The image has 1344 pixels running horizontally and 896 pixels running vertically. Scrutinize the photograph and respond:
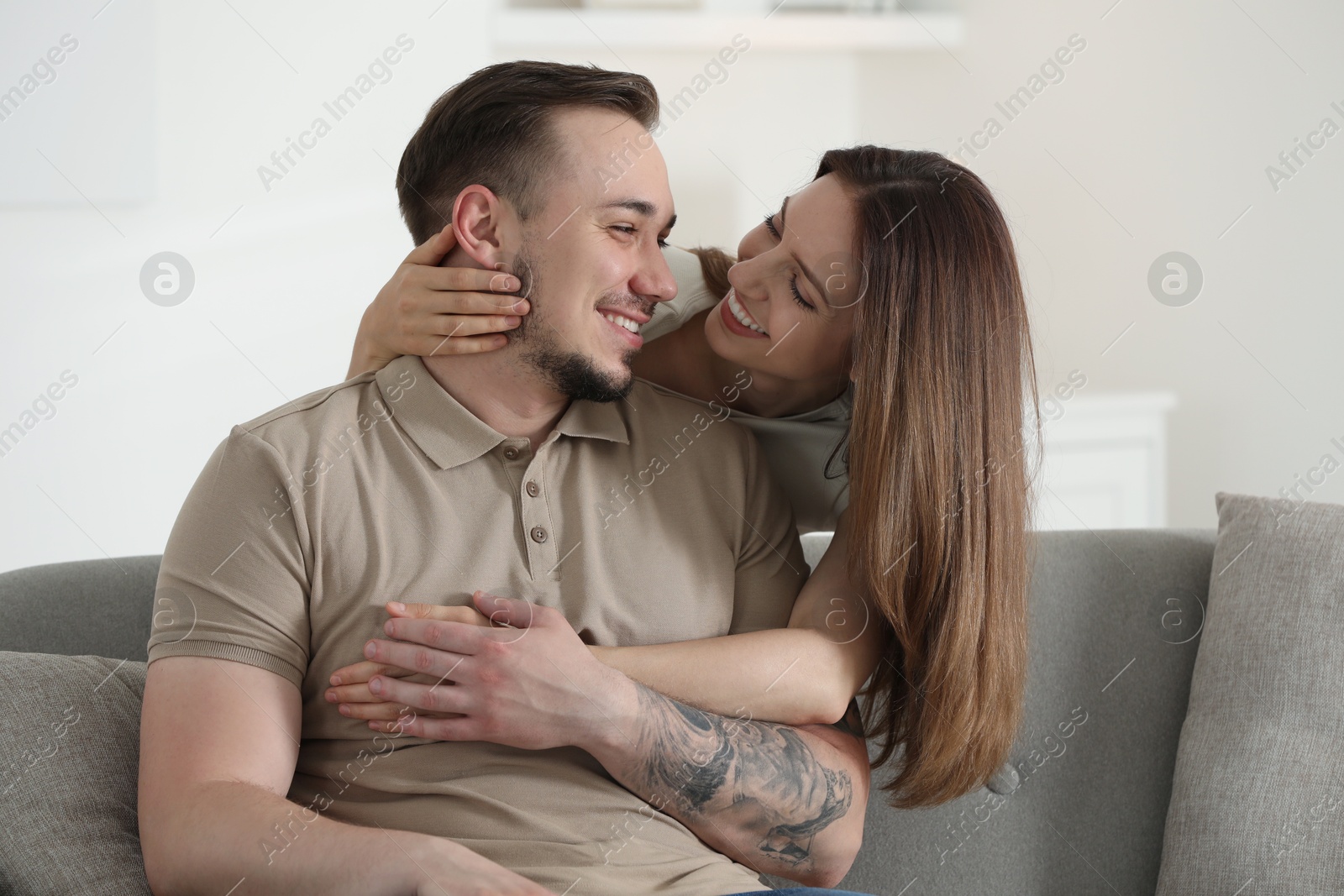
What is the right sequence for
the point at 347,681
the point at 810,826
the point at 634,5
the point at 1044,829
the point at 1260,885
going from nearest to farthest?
the point at 347,681 < the point at 810,826 < the point at 1260,885 < the point at 1044,829 < the point at 634,5

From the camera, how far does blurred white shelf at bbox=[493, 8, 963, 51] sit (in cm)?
277

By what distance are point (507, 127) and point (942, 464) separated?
709 millimetres

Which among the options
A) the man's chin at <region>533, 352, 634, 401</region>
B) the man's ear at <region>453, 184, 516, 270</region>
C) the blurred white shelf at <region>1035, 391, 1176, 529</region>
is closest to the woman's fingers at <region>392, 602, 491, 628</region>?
the man's chin at <region>533, 352, 634, 401</region>

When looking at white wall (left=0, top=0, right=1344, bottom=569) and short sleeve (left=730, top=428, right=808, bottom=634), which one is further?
white wall (left=0, top=0, right=1344, bottom=569)

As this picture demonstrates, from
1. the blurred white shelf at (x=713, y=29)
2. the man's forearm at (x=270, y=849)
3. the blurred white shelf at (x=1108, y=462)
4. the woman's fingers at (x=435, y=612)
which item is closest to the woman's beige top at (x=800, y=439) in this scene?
the woman's fingers at (x=435, y=612)

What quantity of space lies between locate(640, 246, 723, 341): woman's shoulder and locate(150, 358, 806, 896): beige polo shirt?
0.23m

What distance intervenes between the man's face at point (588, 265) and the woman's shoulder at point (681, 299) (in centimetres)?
16

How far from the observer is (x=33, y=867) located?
44.8 inches

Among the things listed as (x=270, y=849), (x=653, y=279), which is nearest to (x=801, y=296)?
(x=653, y=279)

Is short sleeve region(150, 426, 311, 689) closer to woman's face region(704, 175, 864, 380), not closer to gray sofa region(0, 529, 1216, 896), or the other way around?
gray sofa region(0, 529, 1216, 896)

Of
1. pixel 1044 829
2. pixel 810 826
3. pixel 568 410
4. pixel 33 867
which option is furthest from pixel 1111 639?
pixel 33 867

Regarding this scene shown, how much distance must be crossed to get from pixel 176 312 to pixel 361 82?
0.70m

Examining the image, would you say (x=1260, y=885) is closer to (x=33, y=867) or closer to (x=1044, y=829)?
(x=1044, y=829)

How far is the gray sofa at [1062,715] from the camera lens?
1.55 metres
